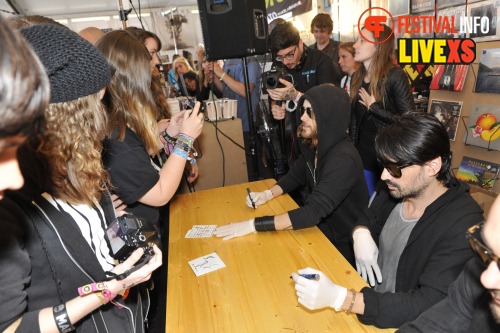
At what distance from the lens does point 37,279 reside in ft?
2.75

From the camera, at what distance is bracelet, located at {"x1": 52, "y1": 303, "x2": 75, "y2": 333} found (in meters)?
0.80

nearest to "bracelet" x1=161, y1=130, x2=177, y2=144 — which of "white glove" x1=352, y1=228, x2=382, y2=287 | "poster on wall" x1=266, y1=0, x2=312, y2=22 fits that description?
"white glove" x1=352, y1=228, x2=382, y2=287

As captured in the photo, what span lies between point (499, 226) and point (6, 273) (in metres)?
1.00

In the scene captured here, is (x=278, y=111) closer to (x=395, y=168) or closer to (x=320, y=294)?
(x=395, y=168)

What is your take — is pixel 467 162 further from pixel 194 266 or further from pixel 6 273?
pixel 6 273

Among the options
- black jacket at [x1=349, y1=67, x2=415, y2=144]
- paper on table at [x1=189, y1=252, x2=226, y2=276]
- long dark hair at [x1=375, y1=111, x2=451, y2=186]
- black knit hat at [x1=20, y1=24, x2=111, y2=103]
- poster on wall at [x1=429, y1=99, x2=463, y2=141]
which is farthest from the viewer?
poster on wall at [x1=429, y1=99, x2=463, y2=141]

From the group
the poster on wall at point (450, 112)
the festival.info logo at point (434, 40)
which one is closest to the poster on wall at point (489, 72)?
the festival.info logo at point (434, 40)

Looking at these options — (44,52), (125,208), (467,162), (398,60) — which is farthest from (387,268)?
(398,60)

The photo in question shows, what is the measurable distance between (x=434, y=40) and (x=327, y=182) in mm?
2049

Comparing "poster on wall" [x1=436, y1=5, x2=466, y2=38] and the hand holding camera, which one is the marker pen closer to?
the hand holding camera

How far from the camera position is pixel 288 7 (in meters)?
5.30

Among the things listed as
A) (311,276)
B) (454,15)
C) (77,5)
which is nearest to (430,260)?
(311,276)

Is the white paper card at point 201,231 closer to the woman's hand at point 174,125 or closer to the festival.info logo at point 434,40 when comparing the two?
the woman's hand at point 174,125

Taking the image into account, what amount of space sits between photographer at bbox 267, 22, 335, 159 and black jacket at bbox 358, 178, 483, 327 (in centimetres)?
159
